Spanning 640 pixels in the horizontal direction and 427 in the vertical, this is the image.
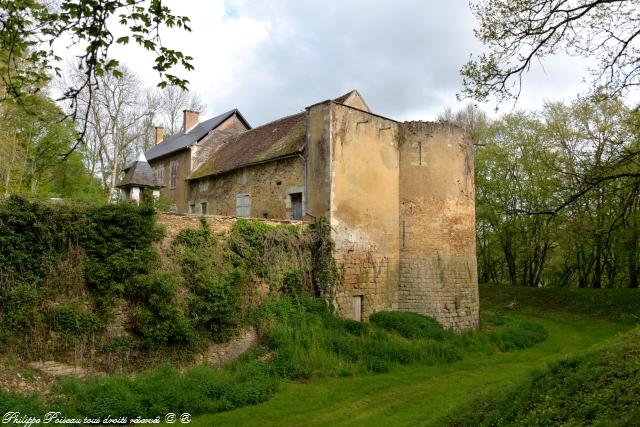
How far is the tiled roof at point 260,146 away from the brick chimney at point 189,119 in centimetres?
478

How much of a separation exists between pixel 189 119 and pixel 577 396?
980 inches

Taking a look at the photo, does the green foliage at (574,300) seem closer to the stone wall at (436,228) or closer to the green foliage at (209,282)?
the stone wall at (436,228)

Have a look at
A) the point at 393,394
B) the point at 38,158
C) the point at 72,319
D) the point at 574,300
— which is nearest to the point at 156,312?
the point at 72,319

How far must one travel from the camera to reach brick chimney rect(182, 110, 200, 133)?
27020mm

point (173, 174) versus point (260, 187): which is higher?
point (173, 174)

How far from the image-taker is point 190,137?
2431 cm

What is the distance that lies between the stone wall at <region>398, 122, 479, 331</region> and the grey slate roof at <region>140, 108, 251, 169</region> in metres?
10.9

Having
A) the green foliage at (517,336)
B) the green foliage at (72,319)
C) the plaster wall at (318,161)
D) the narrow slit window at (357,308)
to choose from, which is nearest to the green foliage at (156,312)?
the green foliage at (72,319)

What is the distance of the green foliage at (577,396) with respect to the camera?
208 inches

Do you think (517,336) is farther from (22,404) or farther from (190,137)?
(190,137)

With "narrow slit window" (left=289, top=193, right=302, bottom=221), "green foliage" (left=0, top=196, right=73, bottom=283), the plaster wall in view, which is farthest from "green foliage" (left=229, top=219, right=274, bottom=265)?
"green foliage" (left=0, top=196, right=73, bottom=283)

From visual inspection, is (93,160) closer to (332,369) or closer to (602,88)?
(332,369)

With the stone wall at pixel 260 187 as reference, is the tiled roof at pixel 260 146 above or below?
above

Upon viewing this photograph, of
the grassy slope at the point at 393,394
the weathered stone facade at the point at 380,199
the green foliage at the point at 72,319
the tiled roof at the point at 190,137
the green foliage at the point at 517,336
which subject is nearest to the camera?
the grassy slope at the point at 393,394
